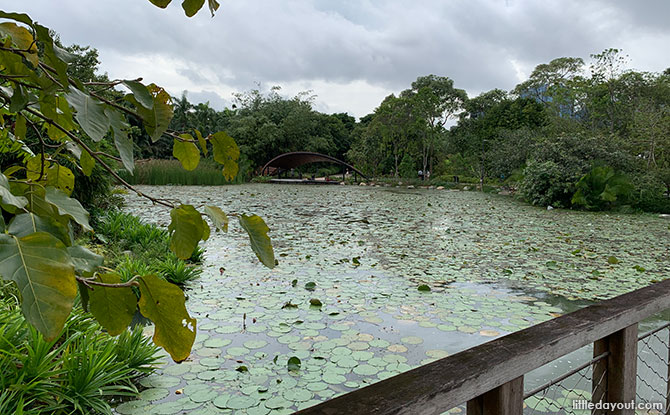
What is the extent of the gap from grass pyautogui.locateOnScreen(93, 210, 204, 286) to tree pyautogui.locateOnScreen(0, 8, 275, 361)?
8.92 feet

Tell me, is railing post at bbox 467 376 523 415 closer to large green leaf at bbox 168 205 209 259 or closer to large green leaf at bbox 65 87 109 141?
large green leaf at bbox 168 205 209 259

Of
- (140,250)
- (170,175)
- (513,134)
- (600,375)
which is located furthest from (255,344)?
(513,134)

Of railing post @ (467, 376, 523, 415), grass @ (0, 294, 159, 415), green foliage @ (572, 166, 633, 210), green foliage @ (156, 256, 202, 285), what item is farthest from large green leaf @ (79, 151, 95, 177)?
green foliage @ (572, 166, 633, 210)

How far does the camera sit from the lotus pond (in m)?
2.01

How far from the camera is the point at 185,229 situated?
517 mm

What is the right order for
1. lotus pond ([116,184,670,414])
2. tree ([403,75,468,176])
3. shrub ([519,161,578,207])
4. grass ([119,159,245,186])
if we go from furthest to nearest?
1. tree ([403,75,468,176])
2. grass ([119,159,245,186])
3. shrub ([519,161,578,207])
4. lotus pond ([116,184,670,414])

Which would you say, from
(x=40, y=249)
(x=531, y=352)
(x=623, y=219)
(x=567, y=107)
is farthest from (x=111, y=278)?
(x=567, y=107)

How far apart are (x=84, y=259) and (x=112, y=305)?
0.08 meters

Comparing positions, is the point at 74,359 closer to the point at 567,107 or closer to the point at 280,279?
the point at 280,279

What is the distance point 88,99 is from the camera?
43cm

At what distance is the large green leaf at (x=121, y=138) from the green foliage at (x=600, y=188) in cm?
1088

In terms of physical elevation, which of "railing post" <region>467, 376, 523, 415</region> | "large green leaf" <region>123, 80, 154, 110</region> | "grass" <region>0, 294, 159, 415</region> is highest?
"large green leaf" <region>123, 80, 154, 110</region>

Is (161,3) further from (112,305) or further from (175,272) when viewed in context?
(175,272)

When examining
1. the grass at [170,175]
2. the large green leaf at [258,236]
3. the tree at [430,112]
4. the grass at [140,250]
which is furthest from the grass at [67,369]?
the tree at [430,112]
